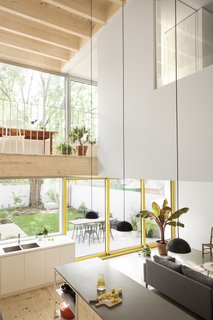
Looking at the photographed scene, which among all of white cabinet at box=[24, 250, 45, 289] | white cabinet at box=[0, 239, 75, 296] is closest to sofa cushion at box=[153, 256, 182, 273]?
white cabinet at box=[0, 239, 75, 296]

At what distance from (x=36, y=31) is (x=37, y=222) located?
196 inches

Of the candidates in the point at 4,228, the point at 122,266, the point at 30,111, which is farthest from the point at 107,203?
the point at 30,111

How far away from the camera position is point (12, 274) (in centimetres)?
552

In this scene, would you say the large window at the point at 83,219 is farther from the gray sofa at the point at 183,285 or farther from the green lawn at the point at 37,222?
the gray sofa at the point at 183,285

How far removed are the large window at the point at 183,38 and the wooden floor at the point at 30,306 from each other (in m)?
4.89

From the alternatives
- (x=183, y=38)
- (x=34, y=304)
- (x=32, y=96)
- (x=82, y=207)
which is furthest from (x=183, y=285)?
(x=32, y=96)

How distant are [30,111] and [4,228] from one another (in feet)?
11.0

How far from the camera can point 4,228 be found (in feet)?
21.1

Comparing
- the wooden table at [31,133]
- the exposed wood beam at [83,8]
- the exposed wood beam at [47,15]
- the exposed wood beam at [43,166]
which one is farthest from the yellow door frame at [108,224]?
the exposed wood beam at [83,8]

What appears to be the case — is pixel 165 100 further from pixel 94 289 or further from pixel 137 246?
pixel 137 246

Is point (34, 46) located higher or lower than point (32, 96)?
higher

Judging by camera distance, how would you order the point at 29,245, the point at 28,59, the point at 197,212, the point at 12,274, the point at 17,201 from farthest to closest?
the point at 197,212, the point at 28,59, the point at 17,201, the point at 29,245, the point at 12,274

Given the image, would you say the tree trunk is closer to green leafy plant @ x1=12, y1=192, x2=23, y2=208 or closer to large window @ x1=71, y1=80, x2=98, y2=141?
green leafy plant @ x1=12, y1=192, x2=23, y2=208

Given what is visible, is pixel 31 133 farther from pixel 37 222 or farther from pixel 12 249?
pixel 12 249
